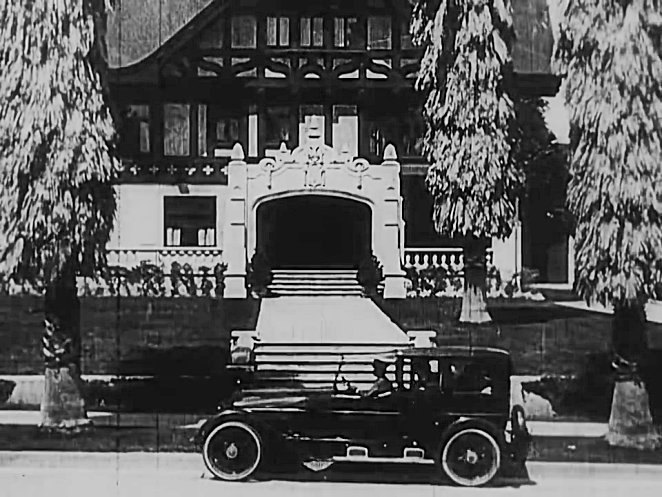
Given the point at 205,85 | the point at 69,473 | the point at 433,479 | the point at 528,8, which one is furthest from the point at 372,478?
the point at 528,8

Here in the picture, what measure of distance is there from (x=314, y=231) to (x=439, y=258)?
619mm

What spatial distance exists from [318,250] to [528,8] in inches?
60.6

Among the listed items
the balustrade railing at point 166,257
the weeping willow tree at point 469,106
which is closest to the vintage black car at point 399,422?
the weeping willow tree at point 469,106

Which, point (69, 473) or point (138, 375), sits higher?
point (138, 375)

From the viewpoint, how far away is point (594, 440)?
17.1 ft

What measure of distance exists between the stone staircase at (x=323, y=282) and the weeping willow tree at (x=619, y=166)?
3.62 feet

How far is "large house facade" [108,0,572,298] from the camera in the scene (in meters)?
→ 5.10

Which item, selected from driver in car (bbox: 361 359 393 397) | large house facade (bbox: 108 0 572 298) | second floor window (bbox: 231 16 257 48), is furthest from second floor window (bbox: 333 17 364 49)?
driver in car (bbox: 361 359 393 397)

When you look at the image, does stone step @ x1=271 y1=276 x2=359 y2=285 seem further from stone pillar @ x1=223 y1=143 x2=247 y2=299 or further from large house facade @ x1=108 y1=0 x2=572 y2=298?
stone pillar @ x1=223 y1=143 x2=247 y2=299

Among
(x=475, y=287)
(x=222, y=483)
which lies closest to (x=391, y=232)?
(x=475, y=287)

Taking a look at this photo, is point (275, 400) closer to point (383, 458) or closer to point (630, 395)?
point (383, 458)

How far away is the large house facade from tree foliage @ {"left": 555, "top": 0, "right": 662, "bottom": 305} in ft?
0.43

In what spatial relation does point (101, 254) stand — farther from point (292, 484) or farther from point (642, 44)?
point (642, 44)

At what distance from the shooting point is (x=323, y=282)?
201 inches
